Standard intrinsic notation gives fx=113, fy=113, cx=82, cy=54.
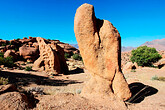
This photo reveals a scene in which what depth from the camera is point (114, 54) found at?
12.9ft

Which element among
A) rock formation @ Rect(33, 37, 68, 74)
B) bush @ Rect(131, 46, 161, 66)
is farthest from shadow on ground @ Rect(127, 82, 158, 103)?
bush @ Rect(131, 46, 161, 66)

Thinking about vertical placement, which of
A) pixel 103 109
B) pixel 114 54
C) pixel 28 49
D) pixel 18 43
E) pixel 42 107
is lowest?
pixel 103 109

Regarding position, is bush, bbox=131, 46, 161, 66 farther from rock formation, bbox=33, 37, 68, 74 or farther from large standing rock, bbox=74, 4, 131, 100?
large standing rock, bbox=74, 4, 131, 100

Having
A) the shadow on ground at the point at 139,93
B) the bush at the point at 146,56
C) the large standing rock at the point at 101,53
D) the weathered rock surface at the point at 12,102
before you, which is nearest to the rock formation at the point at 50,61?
the shadow on ground at the point at 139,93

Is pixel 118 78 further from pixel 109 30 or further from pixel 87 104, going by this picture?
pixel 109 30

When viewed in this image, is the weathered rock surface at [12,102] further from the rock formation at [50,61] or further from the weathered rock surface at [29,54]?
the weathered rock surface at [29,54]

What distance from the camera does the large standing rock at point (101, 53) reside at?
3.96m

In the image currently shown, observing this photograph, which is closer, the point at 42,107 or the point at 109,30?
the point at 42,107

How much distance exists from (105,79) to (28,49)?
23234mm

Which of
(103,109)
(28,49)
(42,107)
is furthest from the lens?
(28,49)

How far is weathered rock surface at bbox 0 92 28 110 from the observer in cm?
255

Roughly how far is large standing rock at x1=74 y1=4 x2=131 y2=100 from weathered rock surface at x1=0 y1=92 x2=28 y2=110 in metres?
2.02

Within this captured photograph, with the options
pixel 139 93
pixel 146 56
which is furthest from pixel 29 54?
pixel 146 56

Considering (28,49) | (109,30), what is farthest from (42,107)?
(28,49)
